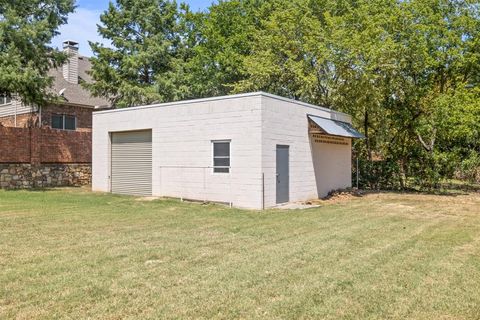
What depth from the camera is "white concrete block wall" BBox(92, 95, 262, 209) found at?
13180 millimetres

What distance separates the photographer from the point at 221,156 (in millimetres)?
14078

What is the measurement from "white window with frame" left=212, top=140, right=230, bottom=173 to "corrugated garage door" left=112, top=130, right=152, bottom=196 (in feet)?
10.8

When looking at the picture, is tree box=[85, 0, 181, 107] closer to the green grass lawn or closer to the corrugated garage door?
the corrugated garage door

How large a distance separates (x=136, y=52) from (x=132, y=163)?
14094mm

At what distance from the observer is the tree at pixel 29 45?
17.6 m

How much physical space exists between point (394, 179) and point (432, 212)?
7882 millimetres

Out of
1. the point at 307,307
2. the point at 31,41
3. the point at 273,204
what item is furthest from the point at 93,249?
the point at 31,41

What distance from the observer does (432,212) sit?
12461 mm

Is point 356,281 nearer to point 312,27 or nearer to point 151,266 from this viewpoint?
point 151,266

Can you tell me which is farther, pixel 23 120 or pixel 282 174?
pixel 23 120

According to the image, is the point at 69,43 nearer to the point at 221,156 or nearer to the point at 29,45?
the point at 29,45

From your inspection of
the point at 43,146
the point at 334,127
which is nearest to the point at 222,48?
the point at 43,146

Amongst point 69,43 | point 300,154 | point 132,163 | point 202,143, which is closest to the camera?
point 202,143

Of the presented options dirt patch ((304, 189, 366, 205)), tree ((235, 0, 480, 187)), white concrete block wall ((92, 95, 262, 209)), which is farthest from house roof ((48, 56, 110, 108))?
dirt patch ((304, 189, 366, 205))
